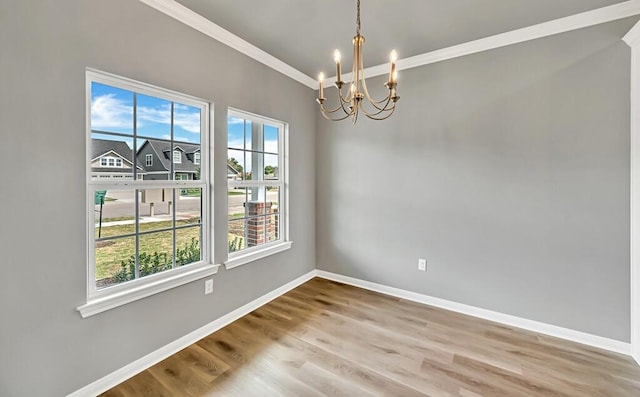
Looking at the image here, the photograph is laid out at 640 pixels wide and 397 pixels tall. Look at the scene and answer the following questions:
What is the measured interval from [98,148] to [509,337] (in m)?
3.55

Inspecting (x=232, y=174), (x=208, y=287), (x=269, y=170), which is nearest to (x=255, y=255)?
(x=208, y=287)

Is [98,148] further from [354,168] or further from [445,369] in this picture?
[445,369]

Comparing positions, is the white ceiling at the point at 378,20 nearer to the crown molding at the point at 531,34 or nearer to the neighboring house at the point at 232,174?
the crown molding at the point at 531,34

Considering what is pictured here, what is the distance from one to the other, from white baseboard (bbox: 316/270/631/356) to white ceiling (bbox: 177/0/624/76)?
2650 millimetres

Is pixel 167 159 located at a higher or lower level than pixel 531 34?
lower

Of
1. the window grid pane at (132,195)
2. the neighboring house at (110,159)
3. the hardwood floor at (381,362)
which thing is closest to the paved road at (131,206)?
the window grid pane at (132,195)

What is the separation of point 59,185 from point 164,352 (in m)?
1.40

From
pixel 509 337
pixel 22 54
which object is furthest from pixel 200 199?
pixel 509 337

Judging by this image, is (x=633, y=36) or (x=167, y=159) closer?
(x=633, y=36)

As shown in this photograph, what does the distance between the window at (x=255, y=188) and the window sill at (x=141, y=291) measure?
27cm

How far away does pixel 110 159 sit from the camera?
1821mm

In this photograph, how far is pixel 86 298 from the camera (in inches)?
65.7

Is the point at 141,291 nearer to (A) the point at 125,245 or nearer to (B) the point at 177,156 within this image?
(A) the point at 125,245

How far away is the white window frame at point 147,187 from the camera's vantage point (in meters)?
1.70
